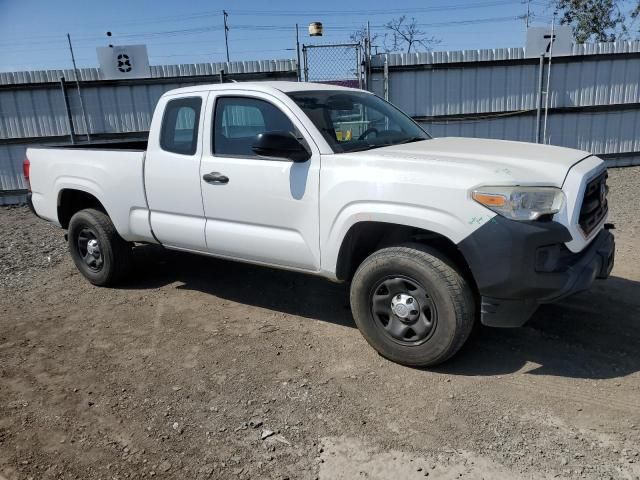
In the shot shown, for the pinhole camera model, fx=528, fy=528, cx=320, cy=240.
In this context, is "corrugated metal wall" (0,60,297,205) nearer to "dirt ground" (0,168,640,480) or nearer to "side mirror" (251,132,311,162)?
"dirt ground" (0,168,640,480)

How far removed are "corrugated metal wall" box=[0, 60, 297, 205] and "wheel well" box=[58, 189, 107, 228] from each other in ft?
18.3

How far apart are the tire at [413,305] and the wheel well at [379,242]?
0.14 meters

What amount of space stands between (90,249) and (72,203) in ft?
2.01

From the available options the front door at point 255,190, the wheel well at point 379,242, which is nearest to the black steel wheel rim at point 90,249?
the front door at point 255,190

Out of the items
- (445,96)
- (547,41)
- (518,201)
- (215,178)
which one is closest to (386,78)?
(445,96)

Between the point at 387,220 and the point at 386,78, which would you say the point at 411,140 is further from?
the point at 386,78

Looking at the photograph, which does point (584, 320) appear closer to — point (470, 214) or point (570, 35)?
point (470, 214)

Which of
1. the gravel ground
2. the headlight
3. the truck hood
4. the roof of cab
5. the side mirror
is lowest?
the gravel ground

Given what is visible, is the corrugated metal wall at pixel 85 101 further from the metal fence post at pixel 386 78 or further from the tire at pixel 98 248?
the tire at pixel 98 248

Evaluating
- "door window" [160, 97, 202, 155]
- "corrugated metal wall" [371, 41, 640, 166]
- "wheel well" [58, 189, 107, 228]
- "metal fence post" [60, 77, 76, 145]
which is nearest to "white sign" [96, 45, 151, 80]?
"metal fence post" [60, 77, 76, 145]

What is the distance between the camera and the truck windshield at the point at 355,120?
13.0 feet

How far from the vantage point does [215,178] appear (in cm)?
425

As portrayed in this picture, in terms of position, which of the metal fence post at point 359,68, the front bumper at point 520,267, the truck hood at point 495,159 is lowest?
the front bumper at point 520,267

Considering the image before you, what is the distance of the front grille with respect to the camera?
3.33m
